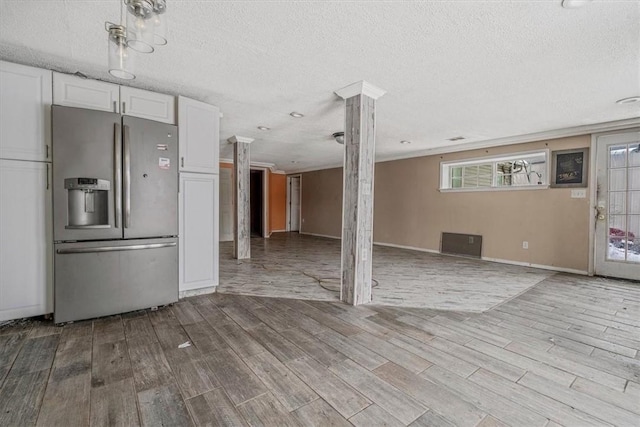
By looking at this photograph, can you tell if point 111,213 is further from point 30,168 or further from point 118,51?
point 118,51

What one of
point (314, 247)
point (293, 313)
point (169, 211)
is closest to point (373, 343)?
point (293, 313)

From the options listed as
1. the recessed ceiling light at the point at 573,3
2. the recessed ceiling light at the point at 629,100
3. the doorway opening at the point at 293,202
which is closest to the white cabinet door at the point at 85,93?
the recessed ceiling light at the point at 573,3

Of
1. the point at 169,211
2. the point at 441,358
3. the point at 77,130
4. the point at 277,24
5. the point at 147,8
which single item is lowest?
the point at 441,358

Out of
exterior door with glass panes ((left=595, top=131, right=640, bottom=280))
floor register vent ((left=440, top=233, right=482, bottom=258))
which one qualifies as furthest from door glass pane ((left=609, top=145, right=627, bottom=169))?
floor register vent ((left=440, top=233, right=482, bottom=258))

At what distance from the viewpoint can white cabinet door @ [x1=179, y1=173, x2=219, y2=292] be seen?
3133mm

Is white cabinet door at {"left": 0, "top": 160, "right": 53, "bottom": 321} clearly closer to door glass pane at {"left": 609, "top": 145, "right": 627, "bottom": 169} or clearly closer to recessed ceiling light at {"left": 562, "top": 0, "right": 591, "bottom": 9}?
recessed ceiling light at {"left": 562, "top": 0, "right": 591, "bottom": 9}

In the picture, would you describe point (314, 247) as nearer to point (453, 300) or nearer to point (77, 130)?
point (453, 300)

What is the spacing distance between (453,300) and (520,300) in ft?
2.56

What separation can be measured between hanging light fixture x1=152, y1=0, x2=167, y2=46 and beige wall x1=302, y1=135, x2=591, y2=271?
571cm

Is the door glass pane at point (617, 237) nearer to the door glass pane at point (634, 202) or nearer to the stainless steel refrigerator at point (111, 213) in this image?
the door glass pane at point (634, 202)

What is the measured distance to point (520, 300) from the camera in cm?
326

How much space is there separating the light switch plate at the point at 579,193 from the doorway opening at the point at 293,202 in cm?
749

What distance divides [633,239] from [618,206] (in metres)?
0.50

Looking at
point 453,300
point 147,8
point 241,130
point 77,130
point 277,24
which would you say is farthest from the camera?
point 241,130
